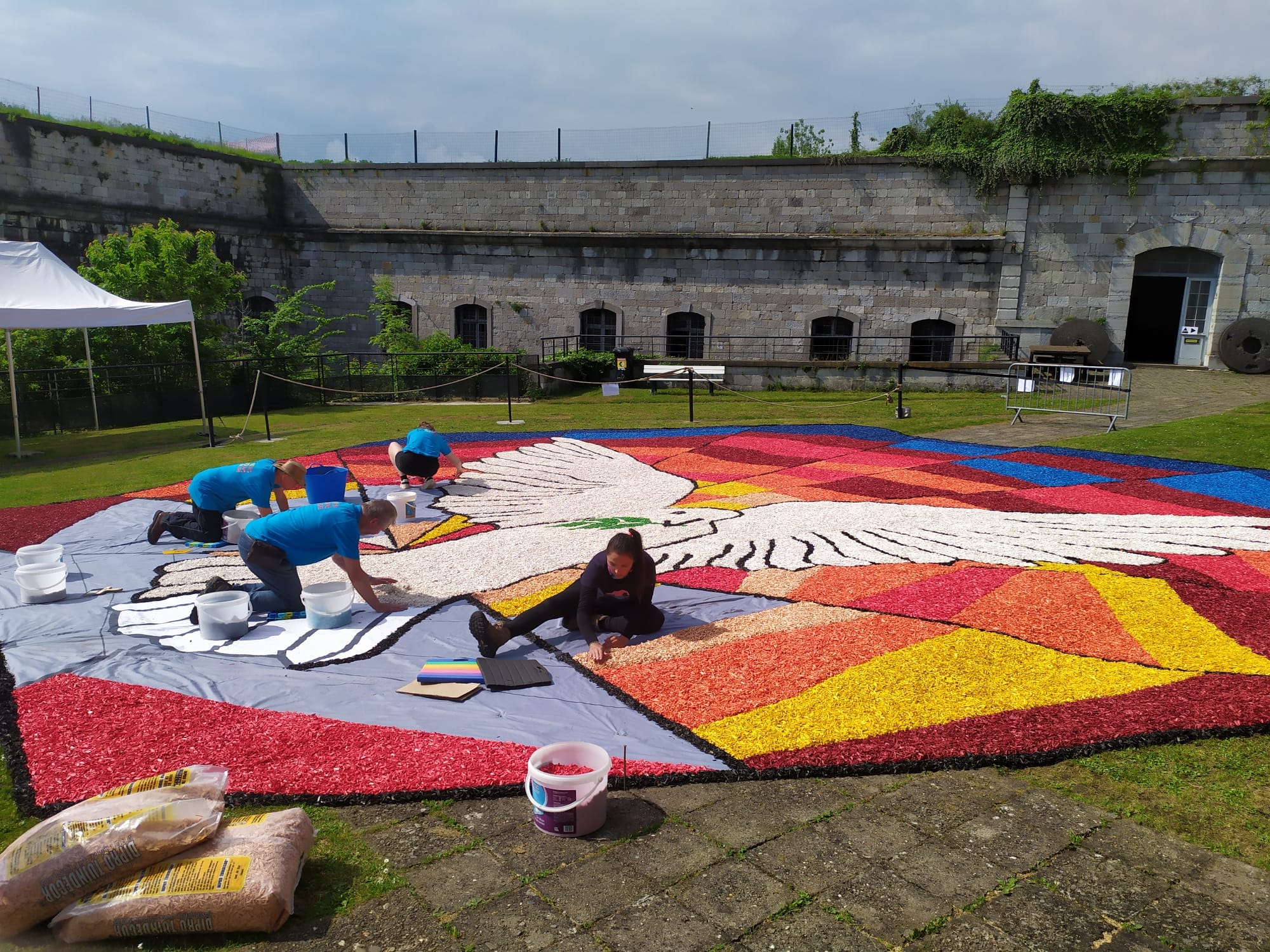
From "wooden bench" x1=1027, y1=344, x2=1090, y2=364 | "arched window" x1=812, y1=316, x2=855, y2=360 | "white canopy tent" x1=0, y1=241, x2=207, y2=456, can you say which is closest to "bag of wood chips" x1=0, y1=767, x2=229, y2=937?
"white canopy tent" x1=0, y1=241, x2=207, y2=456

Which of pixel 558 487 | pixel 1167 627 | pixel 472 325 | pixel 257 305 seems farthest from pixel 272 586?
pixel 257 305

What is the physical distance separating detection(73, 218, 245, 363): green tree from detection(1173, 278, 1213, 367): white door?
87.5 feet

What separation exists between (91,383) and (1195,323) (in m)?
29.0

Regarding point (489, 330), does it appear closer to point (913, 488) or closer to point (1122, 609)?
point (913, 488)

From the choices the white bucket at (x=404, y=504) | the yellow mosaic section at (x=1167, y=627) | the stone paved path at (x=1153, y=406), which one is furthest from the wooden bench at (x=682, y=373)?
the yellow mosaic section at (x=1167, y=627)

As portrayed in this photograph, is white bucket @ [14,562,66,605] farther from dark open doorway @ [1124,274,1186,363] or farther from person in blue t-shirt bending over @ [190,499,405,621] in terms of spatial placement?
dark open doorway @ [1124,274,1186,363]

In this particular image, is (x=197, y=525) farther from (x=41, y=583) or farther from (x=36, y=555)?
(x=41, y=583)

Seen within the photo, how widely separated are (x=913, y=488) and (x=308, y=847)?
9096 mm

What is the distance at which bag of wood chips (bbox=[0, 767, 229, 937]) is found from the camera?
3248 millimetres

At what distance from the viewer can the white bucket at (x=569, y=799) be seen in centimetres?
391

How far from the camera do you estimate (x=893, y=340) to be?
91.1 feet

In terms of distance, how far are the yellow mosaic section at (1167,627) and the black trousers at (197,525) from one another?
8244 mm

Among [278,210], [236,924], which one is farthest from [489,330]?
[236,924]

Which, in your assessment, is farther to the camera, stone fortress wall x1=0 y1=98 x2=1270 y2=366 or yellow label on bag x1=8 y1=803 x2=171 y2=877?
stone fortress wall x1=0 y1=98 x2=1270 y2=366
